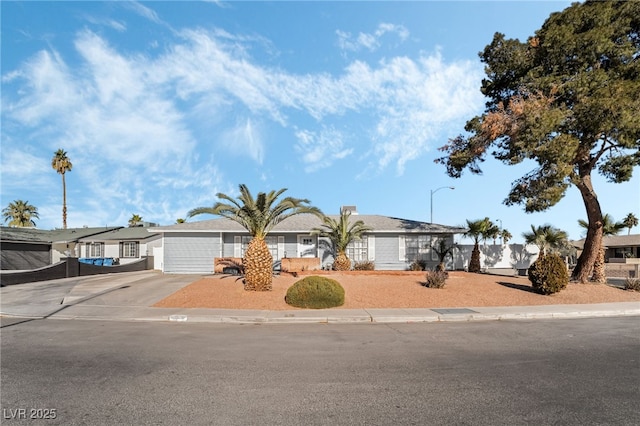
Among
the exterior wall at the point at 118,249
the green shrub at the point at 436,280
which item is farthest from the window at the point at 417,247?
the exterior wall at the point at 118,249

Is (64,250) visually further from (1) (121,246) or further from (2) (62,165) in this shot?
(2) (62,165)

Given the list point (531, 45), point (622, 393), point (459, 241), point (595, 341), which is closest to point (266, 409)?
point (622, 393)

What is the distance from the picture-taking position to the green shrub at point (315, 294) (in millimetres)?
14820

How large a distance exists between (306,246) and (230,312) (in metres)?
14.1

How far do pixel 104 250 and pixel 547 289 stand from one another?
3619 centimetres

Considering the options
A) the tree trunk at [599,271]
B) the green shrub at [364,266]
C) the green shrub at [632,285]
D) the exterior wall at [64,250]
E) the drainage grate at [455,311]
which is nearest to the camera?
the drainage grate at [455,311]

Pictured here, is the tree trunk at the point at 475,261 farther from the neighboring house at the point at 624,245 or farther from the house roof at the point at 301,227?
the neighboring house at the point at 624,245

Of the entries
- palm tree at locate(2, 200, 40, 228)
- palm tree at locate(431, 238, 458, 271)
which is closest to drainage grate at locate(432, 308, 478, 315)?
palm tree at locate(431, 238, 458, 271)

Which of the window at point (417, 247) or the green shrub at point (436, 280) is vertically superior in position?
the window at point (417, 247)

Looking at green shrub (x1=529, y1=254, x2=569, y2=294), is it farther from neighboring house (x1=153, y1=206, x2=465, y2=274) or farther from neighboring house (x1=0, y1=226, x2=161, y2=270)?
neighboring house (x1=0, y1=226, x2=161, y2=270)

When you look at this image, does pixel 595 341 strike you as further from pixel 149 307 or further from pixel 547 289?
pixel 149 307

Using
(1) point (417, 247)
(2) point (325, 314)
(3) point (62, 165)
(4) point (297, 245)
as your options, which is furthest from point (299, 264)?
(3) point (62, 165)

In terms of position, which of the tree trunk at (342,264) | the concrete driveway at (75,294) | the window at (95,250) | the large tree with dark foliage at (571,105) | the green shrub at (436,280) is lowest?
the concrete driveway at (75,294)

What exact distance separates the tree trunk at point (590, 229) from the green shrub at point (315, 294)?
1498 cm
